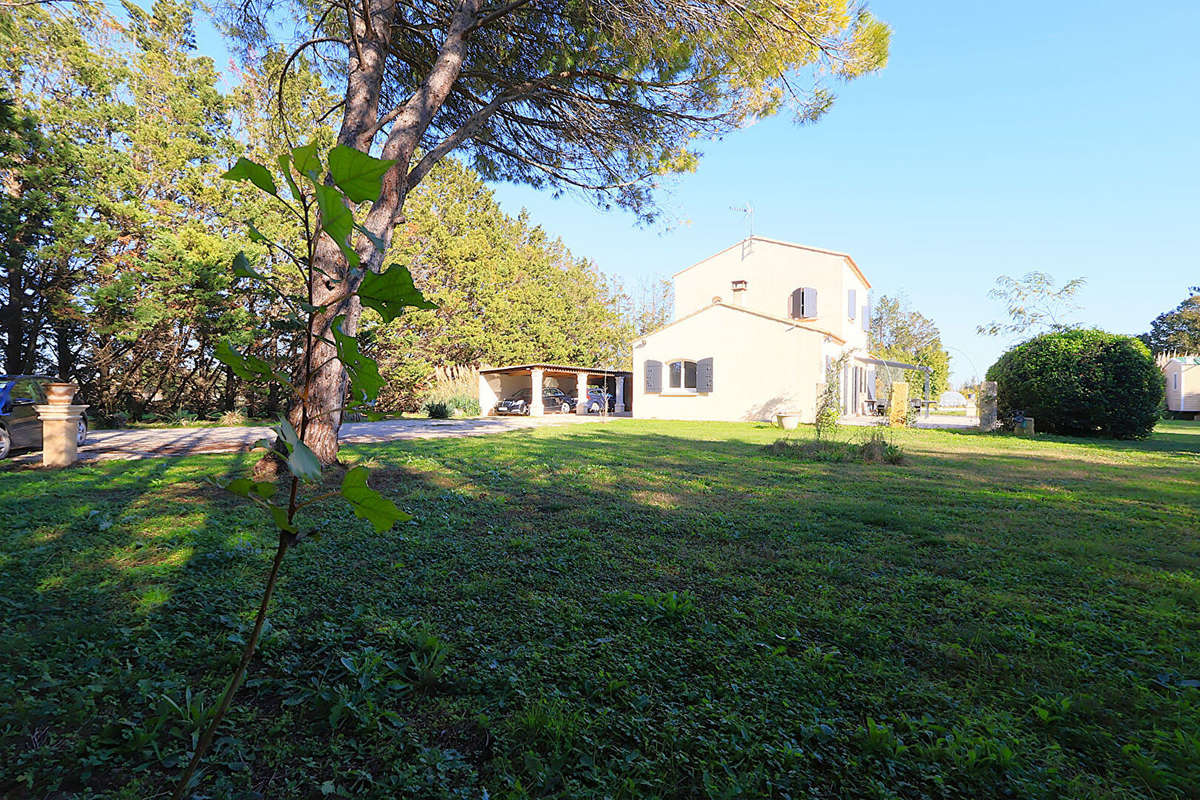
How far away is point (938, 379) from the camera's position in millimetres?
33062

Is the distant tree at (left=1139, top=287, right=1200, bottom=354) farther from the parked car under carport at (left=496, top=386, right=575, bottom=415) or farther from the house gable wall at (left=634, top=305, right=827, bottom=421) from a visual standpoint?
the parked car under carport at (left=496, top=386, right=575, bottom=415)

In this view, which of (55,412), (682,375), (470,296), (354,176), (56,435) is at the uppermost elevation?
(470,296)

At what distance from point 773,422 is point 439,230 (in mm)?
14253

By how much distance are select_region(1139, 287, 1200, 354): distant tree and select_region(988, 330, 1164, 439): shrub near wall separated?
2006 cm

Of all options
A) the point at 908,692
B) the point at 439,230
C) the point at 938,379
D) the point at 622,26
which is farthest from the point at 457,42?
the point at 938,379

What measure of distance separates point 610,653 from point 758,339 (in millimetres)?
16943

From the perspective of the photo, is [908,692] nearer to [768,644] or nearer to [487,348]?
[768,644]

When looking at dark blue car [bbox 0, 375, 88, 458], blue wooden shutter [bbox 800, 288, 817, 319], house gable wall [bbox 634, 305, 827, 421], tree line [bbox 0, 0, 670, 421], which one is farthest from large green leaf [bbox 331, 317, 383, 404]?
blue wooden shutter [bbox 800, 288, 817, 319]

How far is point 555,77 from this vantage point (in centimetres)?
671

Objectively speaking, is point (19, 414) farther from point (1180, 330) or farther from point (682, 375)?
point (1180, 330)

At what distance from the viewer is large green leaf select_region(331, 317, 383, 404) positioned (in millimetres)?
751

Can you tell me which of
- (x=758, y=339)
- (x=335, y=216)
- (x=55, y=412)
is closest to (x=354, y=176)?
(x=335, y=216)

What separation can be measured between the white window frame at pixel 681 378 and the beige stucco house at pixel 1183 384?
68.3ft

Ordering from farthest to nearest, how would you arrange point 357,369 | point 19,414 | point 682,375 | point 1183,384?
point 1183,384
point 682,375
point 19,414
point 357,369
